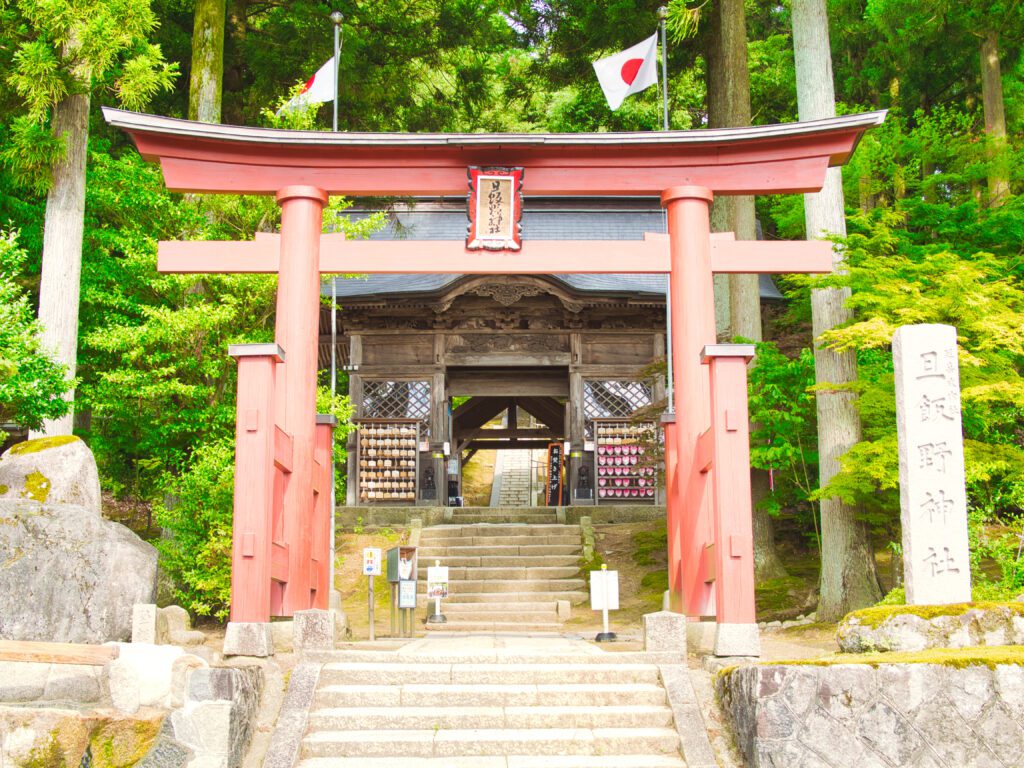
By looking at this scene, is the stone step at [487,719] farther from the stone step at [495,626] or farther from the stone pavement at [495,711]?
the stone step at [495,626]

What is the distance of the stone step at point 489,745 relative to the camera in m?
5.78

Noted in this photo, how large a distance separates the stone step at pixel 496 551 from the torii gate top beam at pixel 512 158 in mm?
8050

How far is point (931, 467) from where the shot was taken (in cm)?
743

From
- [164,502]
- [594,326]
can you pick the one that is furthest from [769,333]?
[164,502]

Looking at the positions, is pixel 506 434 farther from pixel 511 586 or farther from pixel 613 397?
pixel 511 586

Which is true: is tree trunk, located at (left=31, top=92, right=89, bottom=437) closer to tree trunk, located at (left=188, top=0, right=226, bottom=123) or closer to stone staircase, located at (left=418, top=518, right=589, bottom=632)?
tree trunk, located at (left=188, top=0, right=226, bottom=123)

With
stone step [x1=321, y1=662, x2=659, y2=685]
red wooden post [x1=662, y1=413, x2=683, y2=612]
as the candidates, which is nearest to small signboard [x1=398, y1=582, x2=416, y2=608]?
red wooden post [x1=662, y1=413, x2=683, y2=612]

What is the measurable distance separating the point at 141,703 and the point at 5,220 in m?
10.4

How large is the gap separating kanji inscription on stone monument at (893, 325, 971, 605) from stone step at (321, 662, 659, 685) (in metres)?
2.24

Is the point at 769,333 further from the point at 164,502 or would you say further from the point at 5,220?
the point at 5,220

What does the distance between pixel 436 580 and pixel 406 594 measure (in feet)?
4.17

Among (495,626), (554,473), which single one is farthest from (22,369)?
(554,473)

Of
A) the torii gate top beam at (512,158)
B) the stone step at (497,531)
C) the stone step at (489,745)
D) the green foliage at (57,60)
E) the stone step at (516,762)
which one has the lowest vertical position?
the stone step at (516,762)

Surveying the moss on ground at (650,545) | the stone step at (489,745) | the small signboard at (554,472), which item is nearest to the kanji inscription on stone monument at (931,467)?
the stone step at (489,745)
